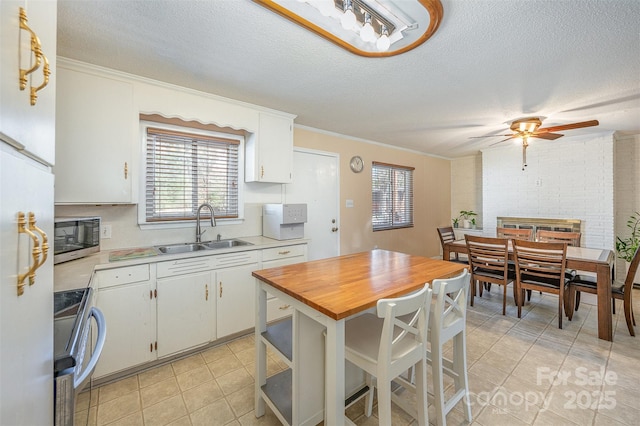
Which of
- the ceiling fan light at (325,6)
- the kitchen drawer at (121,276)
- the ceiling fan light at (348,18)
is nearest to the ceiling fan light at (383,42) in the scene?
the ceiling fan light at (348,18)

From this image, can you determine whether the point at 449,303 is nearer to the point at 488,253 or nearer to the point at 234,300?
the point at 234,300

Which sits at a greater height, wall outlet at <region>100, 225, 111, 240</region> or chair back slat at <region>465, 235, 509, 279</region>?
wall outlet at <region>100, 225, 111, 240</region>

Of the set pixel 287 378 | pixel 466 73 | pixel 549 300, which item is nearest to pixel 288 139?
pixel 466 73

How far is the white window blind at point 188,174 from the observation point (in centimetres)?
255

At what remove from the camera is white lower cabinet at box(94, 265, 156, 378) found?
73.4 inches

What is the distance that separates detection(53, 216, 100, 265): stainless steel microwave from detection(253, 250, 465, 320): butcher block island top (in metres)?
1.40

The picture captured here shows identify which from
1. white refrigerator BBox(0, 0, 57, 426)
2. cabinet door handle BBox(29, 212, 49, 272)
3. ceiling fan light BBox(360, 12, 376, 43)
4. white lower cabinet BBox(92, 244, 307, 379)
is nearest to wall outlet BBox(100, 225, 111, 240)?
white lower cabinet BBox(92, 244, 307, 379)

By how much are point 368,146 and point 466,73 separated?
2.34 metres

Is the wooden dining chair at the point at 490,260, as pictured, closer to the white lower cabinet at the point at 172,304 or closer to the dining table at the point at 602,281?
the dining table at the point at 602,281

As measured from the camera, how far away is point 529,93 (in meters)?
2.51

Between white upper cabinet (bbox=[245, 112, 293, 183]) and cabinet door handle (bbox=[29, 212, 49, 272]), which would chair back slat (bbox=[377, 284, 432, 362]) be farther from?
white upper cabinet (bbox=[245, 112, 293, 183])

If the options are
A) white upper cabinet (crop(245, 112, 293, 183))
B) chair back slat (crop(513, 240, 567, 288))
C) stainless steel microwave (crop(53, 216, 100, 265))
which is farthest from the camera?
white upper cabinet (crop(245, 112, 293, 183))

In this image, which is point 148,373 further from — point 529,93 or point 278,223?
point 529,93

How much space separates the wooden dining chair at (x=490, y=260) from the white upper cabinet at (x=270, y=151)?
2.36 meters
